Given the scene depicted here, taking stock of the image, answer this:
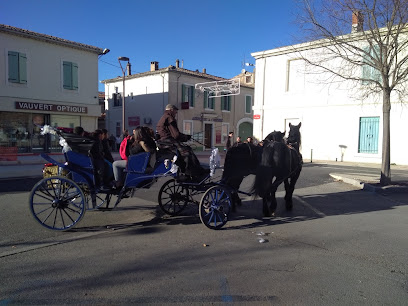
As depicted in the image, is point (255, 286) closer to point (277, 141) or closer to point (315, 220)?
point (315, 220)

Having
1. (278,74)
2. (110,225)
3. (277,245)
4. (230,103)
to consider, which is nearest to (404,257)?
(277,245)

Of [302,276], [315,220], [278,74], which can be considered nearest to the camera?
[302,276]

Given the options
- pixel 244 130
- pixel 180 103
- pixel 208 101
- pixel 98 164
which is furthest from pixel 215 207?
pixel 244 130

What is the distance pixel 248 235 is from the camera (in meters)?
5.15

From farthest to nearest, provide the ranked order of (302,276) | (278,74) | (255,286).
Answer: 1. (278,74)
2. (302,276)
3. (255,286)

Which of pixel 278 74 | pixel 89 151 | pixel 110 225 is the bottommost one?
pixel 110 225

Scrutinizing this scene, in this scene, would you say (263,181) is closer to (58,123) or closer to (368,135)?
(368,135)

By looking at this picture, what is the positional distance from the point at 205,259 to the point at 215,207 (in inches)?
52.5

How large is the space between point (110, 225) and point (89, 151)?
4.60 ft

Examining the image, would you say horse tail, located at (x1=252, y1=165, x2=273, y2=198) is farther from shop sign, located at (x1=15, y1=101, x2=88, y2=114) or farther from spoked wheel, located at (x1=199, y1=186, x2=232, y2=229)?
shop sign, located at (x1=15, y1=101, x2=88, y2=114)

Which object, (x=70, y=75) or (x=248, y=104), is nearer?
(x=70, y=75)

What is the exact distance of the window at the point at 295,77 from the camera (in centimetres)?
2098

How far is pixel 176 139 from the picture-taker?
5.41 metres

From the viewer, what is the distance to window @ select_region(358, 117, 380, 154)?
18609 mm
